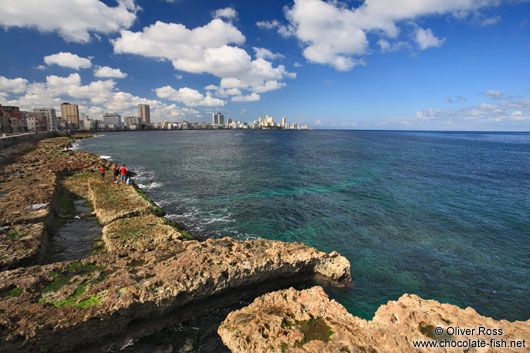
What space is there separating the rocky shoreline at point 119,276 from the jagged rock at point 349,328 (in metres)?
2.37

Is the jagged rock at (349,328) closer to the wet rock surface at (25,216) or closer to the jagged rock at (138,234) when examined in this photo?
the jagged rock at (138,234)

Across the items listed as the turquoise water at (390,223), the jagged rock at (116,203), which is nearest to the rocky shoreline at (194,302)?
the turquoise water at (390,223)

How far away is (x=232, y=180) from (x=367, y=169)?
92.5ft

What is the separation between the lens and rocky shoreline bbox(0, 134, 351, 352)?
8.12 metres

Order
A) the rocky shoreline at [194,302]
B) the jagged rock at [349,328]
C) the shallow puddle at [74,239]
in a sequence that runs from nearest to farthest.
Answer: the jagged rock at [349,328], the rocky shoreline at [194,302], the shallow puddle at [74,239]

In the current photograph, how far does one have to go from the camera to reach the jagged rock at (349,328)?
759cm

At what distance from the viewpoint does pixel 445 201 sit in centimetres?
2862

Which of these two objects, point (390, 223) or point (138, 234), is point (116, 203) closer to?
point (138, 234)

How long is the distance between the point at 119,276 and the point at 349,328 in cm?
932

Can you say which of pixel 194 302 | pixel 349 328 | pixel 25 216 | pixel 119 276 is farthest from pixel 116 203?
pixel 349 328

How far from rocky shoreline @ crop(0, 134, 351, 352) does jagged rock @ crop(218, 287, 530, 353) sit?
237 cm

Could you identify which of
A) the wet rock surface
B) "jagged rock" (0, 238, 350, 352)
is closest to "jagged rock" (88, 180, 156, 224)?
the wet rock surface

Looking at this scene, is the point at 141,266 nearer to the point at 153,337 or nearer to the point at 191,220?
the point at 153,337

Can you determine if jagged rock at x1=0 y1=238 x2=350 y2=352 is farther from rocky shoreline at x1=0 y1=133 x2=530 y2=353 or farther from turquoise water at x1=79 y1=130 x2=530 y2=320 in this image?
turquoise water at x1=79 y1=130 x2=530 y2=320
